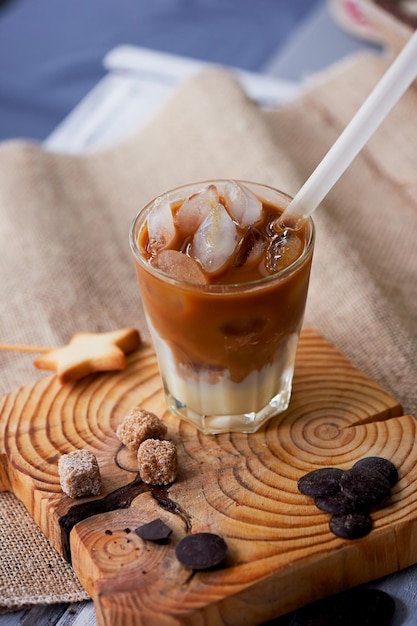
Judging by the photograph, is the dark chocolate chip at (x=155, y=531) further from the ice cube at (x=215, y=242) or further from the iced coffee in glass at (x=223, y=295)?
the ice cube at (x=215, y=242)

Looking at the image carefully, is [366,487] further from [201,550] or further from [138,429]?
[138,429]

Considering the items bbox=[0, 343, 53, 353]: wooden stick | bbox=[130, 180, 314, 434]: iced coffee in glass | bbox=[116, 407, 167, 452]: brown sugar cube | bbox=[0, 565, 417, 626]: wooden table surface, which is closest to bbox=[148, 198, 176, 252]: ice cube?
bbox=[130, 180, 314, 434]: iced coffee in glass

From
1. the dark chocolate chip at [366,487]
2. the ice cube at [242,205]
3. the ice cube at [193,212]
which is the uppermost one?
the ice cube at [242,205]

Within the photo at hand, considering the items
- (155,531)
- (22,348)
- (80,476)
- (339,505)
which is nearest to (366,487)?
(339,505)

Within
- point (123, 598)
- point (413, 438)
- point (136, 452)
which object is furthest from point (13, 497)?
point (413, 438)

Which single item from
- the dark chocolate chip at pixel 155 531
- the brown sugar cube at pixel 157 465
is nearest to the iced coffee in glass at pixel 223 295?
the brown sugar cube at pixel 157 465

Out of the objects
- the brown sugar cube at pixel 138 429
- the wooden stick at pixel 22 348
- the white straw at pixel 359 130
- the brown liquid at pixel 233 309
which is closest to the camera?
the white straw at pixel 359 130

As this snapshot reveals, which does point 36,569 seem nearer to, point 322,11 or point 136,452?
point 136,452
